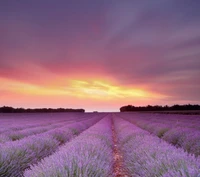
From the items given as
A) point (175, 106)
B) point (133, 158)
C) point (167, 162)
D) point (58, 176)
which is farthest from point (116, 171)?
point (175, 106)

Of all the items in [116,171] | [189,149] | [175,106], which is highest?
[175,106]

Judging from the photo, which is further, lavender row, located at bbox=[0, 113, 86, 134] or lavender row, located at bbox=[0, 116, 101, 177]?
lavender row, located at bbox=[0, 113, 86, 134]

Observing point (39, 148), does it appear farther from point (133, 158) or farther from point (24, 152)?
point (133, 158)

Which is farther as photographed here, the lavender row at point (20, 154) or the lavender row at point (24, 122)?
the lavender row at point (24, 122)

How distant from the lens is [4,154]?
13.8ft

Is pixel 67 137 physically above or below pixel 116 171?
above

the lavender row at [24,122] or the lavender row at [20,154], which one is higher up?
the lavender row at [24,122]

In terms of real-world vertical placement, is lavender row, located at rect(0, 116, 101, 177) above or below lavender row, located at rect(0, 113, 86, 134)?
below

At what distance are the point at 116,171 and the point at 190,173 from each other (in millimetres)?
3904

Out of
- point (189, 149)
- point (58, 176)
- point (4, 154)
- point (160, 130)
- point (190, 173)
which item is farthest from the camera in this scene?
point (160, 130)

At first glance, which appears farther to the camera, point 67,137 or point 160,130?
point 160,130

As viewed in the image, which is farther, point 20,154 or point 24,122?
point 24,122

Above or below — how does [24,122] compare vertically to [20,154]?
above

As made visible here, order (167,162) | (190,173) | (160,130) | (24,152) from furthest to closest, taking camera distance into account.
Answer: (160,130), (24,152), (167,162), (190,173)
